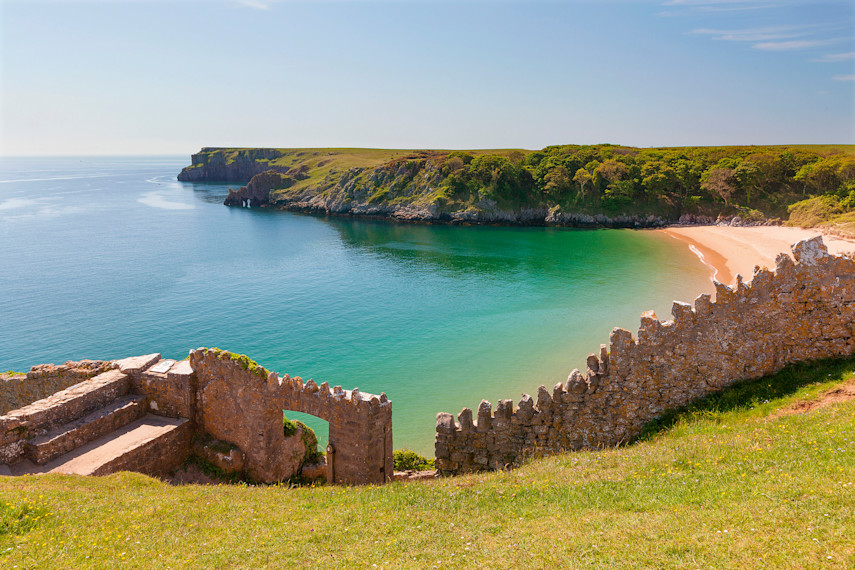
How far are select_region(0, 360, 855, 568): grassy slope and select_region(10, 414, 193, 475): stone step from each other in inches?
65.5

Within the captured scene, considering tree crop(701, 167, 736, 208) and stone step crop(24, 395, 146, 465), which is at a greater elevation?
tree crop(701, 167, 736, 208)

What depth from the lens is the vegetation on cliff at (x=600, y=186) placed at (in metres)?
92.9

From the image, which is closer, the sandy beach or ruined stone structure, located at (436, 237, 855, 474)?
ruined stone structure, located at (436, 237, 855, 474)

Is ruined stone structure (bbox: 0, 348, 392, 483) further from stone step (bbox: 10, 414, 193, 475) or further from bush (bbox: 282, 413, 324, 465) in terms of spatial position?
bush (bbox: 282, 413, 324, 465)

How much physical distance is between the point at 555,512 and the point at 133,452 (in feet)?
43.1

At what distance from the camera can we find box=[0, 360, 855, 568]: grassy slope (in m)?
7.95

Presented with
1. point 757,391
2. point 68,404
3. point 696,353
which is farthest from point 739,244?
point 68,404

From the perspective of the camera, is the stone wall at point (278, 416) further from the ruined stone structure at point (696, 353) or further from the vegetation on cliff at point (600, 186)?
the vegetation on cliff at point (600, 186)

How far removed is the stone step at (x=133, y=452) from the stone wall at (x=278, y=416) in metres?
1.02

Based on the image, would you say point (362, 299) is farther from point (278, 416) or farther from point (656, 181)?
point (656, 181)

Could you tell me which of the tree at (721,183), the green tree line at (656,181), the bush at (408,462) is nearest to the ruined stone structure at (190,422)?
the bush at (408,462)

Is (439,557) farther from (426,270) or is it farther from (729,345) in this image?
(426,270)

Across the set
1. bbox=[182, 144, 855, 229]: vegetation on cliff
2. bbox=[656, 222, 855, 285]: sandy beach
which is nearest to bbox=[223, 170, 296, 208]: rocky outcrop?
bbox=[182, 144, 855, 229]: vegetation on cliff

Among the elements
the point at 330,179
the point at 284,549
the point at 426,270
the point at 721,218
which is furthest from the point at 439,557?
the point at 330,179
